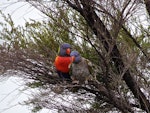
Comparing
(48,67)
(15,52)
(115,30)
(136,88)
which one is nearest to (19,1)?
(15,52)

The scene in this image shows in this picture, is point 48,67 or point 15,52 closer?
point 15,52

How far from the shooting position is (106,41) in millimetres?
3715

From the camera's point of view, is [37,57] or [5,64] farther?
[37,57]

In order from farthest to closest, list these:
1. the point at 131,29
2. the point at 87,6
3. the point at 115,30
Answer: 1. the point at 131,29
2. the point at 87,6
3. the point at 115,30

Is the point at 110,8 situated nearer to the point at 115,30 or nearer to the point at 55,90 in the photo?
the point at 115,30

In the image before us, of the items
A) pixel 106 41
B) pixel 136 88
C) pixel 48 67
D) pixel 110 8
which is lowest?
pixel 136 88

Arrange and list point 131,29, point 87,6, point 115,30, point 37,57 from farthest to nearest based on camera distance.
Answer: point 131,29 → point 37,57 → point 87,6 → point 115,30

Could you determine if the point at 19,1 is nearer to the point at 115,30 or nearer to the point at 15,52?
the point at 15,52

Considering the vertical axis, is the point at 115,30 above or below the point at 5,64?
above

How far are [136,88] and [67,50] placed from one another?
0.95m

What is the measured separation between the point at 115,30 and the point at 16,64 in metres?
1.20

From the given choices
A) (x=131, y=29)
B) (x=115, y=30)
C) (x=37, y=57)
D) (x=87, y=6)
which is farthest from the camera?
(x=131, y=29)

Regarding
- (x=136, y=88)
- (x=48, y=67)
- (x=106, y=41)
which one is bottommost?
(x=136, y=88)

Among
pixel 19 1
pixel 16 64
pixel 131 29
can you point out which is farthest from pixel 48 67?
pixel 131 29
